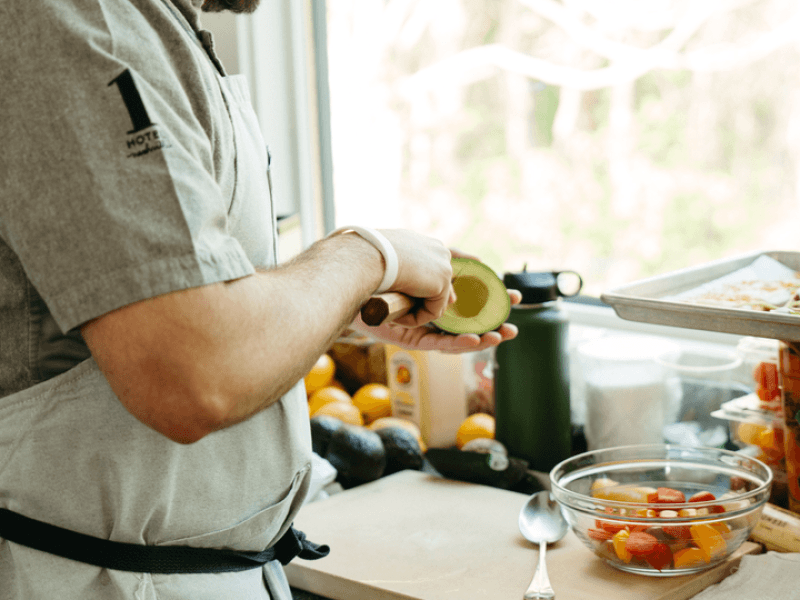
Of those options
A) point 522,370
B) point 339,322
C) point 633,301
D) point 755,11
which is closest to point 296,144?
point 522,370

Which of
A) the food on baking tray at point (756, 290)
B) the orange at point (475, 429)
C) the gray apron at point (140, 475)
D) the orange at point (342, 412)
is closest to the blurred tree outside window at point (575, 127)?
the food on baking tray at point (756, 290)

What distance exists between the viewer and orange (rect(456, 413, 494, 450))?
1.39 metres

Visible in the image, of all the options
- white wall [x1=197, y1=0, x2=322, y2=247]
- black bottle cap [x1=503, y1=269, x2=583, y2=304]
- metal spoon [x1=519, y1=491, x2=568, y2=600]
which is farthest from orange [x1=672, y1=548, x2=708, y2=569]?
white wall [x1=197, y1=0, x2=322, y2=247]

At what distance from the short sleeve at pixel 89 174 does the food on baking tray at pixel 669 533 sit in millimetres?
627

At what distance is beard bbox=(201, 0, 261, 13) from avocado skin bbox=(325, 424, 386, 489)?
740mm

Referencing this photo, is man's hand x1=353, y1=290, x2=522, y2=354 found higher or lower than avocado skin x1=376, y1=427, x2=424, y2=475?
higher

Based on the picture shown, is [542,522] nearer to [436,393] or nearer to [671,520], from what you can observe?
[671,520]

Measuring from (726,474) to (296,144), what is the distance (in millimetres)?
1330

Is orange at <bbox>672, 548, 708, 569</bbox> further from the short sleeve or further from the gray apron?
the short sleeve

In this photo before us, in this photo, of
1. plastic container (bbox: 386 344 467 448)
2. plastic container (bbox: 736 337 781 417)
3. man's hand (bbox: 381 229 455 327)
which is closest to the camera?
man's hand (bbox: 381 229 455 327)

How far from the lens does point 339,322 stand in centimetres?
58

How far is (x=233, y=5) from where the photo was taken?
32.1 inches

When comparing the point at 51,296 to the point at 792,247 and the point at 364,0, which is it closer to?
the point at 792,247

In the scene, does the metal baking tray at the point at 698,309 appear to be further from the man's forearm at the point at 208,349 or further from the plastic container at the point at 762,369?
the man's forearm at the point at 208,349
